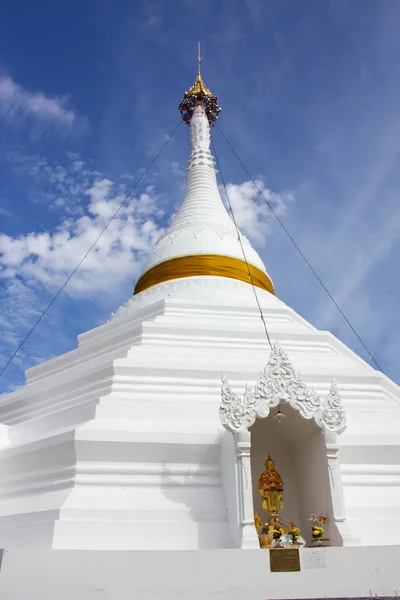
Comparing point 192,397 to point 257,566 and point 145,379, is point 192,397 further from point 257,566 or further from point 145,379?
point 257,566

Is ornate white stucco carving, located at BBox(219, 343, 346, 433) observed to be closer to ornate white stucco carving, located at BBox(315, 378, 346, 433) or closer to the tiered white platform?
ornate white stucco carving, located at BBox(315, 378, 346, 433)

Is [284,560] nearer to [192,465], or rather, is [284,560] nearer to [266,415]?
[266,415]

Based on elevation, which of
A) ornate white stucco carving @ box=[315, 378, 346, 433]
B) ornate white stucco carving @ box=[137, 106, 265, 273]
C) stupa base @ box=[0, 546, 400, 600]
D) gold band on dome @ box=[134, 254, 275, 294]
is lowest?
stupa base @ box=[0, 546, 400, 600]

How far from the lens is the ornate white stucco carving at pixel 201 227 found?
1313cm

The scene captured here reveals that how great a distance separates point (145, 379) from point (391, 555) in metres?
4.29

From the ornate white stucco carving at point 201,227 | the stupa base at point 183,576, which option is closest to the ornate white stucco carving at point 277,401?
the stupa base at point 183,576

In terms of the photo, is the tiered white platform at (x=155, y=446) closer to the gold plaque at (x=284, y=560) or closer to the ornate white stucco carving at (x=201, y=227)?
the gold plaque at (x=284, y=560)

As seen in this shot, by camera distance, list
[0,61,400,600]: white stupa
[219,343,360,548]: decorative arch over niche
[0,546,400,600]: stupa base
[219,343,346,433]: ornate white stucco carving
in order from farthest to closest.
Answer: [219,343,346,433]: ornate white stucco carving < [219,343,360,548]: decorative arch over niche < [0,61,400,600]: white stupa < [0,546,400,600]: stupa base

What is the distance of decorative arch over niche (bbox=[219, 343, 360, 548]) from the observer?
6.45 meters

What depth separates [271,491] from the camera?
23.2 ft

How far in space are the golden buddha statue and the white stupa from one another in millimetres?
211

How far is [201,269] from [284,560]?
25.3 ft

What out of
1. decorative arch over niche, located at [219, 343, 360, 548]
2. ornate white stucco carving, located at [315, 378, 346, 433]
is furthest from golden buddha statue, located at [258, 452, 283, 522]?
ornate white stucco carving, located at [315, 378, 346, 433]

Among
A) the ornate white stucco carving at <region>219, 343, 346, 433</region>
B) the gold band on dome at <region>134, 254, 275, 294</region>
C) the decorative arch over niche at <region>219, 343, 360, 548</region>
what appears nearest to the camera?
the decorative arch over niche at <region>219, 343, 360, 548</region>
